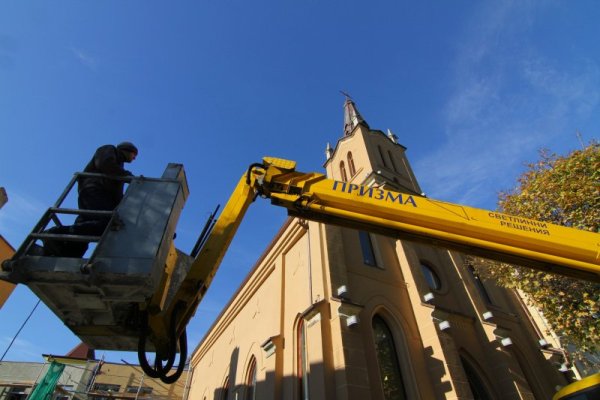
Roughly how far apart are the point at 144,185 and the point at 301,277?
8322 millimetres

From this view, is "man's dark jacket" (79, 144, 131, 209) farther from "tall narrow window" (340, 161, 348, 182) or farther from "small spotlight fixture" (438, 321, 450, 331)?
"tall narrow window" (340, 161, 348, 182)

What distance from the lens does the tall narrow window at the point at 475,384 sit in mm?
10219

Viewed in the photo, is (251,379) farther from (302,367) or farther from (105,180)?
(105,180)

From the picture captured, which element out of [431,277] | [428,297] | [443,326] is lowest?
[443,326]

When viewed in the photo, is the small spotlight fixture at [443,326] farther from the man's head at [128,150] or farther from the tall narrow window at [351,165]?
the tall narrow window at [351,165]

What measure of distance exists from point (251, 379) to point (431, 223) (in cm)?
1106

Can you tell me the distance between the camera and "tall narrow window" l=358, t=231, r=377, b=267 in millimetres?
12039

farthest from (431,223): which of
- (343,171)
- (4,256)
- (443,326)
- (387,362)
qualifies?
(4,256)

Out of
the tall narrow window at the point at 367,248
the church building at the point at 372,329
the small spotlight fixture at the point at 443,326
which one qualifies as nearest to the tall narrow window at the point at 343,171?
the church building at the point at 372,329

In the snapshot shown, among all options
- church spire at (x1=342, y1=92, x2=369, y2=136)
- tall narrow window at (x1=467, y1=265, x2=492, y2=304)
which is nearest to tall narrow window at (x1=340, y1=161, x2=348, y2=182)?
church spire at (x1=342, y1=92, x2=369, y2=136)

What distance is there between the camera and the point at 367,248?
12.4 meters

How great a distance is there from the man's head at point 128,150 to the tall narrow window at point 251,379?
11.0 m

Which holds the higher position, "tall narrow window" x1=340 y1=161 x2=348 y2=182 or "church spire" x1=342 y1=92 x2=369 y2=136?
"church spire" x1=342 y1=92 x2=369 y2=136

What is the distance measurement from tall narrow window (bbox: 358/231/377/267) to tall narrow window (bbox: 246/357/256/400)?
19.3ft
